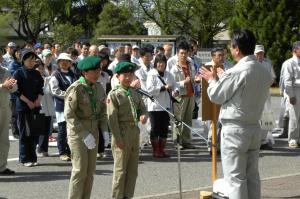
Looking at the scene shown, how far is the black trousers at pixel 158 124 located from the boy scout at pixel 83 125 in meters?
4.28

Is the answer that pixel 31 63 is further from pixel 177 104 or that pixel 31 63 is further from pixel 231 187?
pixel 231 187

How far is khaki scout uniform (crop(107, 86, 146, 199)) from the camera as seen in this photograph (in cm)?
773

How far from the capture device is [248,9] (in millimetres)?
25797

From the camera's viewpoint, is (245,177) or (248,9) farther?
(248,9)

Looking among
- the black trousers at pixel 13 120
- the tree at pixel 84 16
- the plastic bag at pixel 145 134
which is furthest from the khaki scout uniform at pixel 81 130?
the tree at pixel 84 16

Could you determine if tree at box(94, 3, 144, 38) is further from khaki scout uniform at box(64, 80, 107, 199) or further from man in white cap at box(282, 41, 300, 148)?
khaki scout uniform at box(64, 80, 107, 199)

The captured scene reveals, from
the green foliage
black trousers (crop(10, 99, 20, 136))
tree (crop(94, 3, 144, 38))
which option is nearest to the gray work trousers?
black trousers (crop(10, 99, 20, 136))

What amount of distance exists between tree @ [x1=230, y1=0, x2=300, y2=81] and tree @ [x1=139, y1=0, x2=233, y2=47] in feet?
28.3

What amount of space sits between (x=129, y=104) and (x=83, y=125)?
86cm

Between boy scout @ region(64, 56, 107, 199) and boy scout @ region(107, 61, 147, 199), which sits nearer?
boy scout @ region(64, 56, 107, 199)

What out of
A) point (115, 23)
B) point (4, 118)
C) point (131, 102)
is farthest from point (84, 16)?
point (131, 102)

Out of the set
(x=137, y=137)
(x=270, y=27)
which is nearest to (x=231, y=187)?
(x=137, y=137)

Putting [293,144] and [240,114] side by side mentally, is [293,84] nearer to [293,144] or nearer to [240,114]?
[293,144]

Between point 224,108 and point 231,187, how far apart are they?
80 cm
